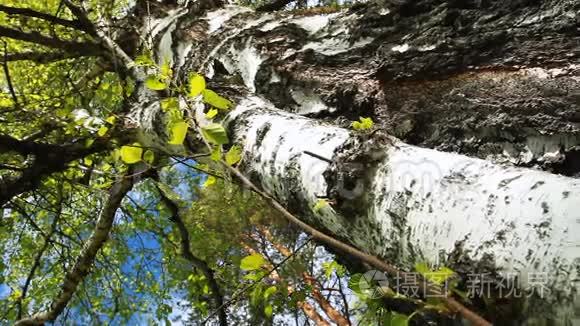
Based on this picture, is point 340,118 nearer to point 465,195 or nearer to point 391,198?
point 391,198

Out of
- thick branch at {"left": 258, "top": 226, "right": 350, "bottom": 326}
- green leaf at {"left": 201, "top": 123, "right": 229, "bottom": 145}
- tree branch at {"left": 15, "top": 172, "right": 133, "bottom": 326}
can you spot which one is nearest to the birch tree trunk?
green leaf at {"left": 201, "top": 123, "right": 229, "bottom": 145}

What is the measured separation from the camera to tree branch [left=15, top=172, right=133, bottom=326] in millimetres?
3342

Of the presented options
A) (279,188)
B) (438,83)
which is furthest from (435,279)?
(438,83)

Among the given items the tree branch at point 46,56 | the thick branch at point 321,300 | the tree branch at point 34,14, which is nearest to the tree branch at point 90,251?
the tree branch at point 46,56

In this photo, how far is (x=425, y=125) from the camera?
1674 millimetres

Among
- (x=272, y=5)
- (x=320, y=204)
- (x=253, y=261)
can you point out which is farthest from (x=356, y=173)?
(x=272, y=5)

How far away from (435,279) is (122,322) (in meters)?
5.35

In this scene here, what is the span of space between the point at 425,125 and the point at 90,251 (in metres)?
2.57

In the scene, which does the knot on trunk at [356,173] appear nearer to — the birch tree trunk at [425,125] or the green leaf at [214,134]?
the birch tree trunk at [425,125]

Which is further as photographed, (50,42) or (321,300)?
(321,300)

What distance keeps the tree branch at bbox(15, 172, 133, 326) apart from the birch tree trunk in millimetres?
1197

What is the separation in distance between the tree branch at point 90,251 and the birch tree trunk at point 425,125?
3.93 feet

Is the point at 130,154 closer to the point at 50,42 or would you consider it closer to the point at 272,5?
the point at 272,5

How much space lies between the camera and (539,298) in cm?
70
